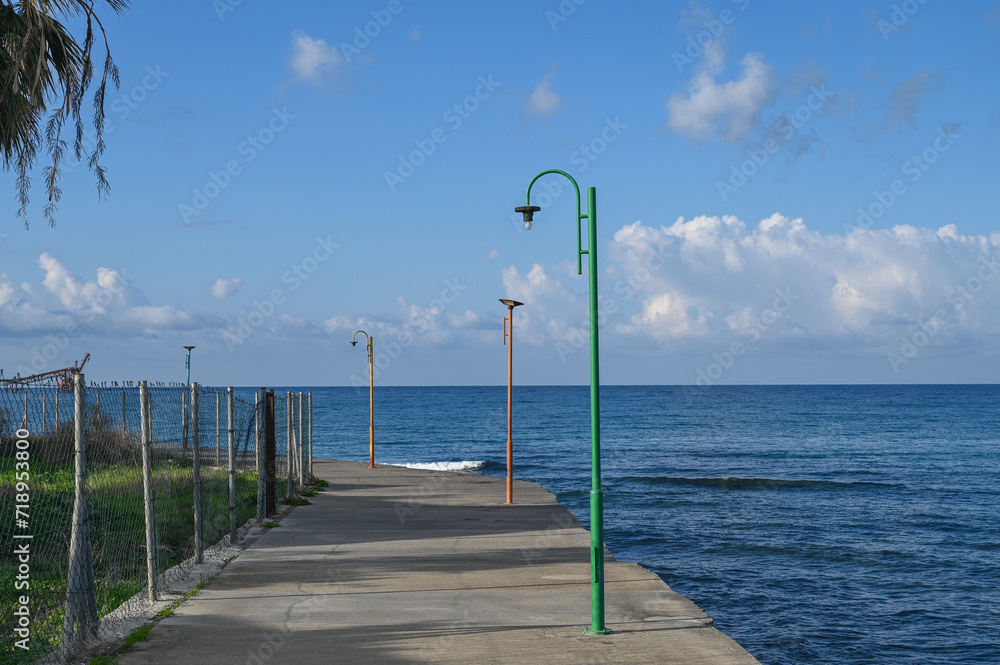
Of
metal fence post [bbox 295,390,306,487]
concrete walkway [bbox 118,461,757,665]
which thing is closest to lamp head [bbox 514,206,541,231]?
concrete walkway [bbox 118,461,757,665]

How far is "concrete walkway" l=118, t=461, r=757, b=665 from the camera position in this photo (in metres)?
7.77

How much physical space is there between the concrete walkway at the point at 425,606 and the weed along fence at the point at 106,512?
2.06ft

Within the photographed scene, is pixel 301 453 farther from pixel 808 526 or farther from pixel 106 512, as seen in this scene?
pixel 808 526

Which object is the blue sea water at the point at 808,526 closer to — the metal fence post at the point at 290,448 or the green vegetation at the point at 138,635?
the metal fence post at the point at 290,448

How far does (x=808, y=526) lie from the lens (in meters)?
25.4

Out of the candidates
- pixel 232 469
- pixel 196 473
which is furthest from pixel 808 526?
pixel 196 473

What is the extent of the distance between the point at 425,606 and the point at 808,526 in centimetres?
1873

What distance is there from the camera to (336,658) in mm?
7551

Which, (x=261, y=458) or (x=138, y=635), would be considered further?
(x=261, y=458)

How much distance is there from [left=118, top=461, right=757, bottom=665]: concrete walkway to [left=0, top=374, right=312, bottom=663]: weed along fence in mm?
629

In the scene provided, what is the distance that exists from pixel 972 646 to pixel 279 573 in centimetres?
1034

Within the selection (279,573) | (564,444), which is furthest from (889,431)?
(279,573)

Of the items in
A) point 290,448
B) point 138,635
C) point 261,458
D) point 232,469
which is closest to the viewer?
point 138,635

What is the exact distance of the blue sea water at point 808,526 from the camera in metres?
14.3
